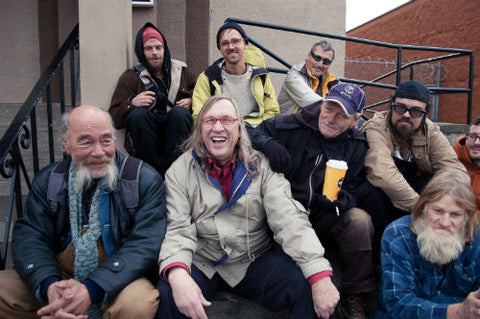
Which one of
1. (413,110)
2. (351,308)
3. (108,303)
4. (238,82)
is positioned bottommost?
(351,308)

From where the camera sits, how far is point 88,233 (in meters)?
1.96

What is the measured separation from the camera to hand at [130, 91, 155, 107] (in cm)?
283

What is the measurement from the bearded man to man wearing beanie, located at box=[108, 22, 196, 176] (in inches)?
26.7

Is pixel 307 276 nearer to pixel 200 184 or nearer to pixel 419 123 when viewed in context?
pixel 200 184

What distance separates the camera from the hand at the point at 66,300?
1.70m

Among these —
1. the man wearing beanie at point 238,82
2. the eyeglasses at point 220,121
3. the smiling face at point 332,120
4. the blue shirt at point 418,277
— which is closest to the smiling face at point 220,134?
the eyeglasses at point 220,121

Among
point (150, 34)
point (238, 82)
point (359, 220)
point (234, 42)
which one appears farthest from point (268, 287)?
point (150, 34)

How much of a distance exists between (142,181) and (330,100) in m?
1.40

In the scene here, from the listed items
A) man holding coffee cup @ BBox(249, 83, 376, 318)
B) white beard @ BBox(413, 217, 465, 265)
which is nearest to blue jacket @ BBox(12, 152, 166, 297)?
man holding coffee cup @ BBox(249, 83, 376, 318)

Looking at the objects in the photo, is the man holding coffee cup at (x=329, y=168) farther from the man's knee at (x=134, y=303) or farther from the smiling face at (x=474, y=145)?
the man's knee at (x=134, y=303)

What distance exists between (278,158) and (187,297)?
0.99 m

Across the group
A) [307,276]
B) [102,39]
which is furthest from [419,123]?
[102,39]

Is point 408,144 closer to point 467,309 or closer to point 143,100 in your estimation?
→ point 467,309

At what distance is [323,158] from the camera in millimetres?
2473
